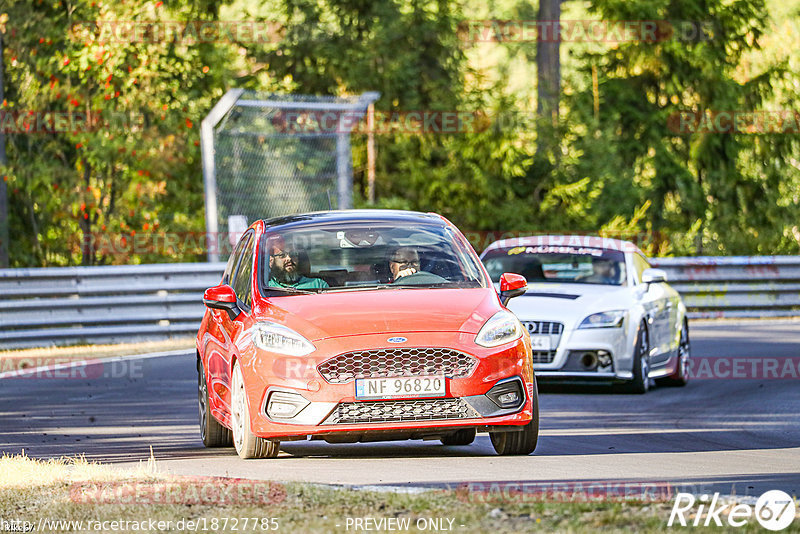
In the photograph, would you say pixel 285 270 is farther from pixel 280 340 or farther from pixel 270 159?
pixel 270 159

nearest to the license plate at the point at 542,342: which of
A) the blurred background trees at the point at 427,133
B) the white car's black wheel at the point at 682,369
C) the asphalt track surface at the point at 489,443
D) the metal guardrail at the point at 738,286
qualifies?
the asphalt track surface at the point at 489,443

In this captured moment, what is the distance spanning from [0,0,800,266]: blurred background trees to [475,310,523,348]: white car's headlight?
17.9m

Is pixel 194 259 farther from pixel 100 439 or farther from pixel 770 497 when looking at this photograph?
pixel 770 497

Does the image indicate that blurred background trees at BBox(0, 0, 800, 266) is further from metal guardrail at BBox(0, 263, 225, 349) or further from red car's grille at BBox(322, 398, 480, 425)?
red car's grille at BBox(322, 398, 480, 425)

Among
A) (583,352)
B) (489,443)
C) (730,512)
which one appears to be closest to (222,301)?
(489,443)

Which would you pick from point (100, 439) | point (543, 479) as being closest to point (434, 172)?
point (100, 439)

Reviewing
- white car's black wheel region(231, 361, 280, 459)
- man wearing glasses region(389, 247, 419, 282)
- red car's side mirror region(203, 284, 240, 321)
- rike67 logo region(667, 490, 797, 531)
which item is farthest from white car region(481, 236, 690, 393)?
rike67 logo region(667, 490, 797, 531)

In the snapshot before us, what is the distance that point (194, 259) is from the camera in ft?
91.0

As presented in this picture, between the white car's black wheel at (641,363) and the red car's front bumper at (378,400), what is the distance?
5.36 meters

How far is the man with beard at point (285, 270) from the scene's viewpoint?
10141mm

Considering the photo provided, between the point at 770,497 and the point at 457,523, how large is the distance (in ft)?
5.63

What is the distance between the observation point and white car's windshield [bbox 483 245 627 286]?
50.6ft

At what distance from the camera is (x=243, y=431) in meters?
9.73

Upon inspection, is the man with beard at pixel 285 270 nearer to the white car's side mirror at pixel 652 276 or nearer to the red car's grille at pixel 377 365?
the red car's grille at pixel 377 365
